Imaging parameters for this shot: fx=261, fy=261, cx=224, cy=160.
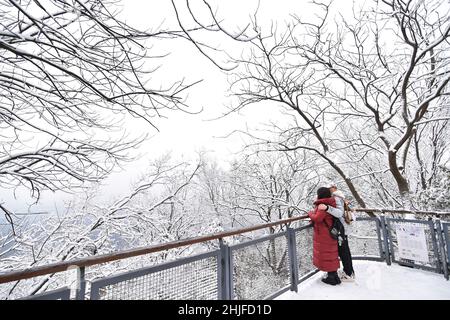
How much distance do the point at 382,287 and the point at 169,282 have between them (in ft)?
11.9

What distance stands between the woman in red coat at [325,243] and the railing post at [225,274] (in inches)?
71.1

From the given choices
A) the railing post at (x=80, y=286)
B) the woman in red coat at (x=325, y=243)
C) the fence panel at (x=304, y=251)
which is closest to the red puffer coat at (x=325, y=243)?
the woman in red coat at (x=325, y=243)

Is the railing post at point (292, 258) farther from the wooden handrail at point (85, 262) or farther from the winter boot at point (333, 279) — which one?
the wooden handrail at point (85, 262)

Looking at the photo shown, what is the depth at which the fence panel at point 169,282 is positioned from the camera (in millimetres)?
2045

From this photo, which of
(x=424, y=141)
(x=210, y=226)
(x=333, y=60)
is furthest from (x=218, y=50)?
(x=210, y=226)

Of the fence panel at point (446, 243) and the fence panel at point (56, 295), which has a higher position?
the fence panel at point (56, 295)

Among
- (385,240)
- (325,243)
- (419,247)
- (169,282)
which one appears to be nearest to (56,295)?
(169,282)

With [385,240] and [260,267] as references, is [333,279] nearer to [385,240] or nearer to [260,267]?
[260,267]

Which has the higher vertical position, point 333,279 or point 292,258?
point 292,258

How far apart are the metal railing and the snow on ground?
0.58 ft

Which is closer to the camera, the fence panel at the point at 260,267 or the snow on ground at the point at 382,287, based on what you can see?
the fence panel at the point at 260,267

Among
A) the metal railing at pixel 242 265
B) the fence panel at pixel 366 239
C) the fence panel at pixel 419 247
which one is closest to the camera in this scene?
the metal railing at pixel 242 265

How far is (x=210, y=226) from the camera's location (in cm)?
1750

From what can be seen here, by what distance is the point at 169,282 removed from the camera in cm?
248
